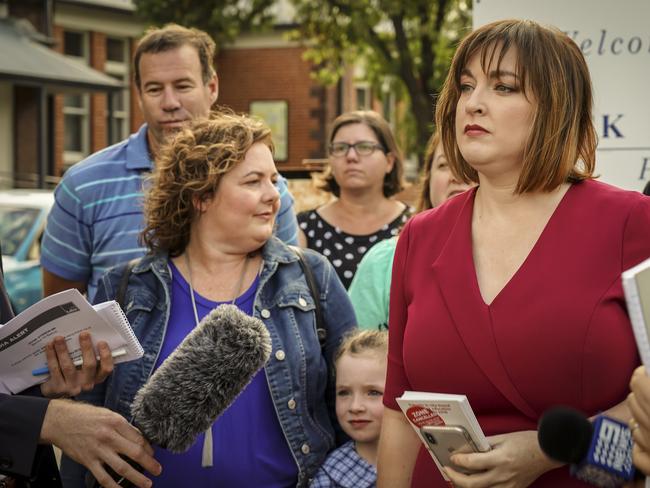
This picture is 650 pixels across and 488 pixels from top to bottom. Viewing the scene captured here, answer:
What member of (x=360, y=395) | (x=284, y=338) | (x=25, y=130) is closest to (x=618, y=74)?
(x=360, y=395)

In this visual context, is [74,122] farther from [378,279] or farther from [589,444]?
[589,444]

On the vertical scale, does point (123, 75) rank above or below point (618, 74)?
below

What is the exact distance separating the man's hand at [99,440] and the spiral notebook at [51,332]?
0.55 ft

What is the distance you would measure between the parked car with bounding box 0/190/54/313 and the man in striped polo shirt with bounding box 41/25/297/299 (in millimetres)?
5491

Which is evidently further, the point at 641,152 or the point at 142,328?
the point at 641,152

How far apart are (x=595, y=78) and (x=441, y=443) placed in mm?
2917

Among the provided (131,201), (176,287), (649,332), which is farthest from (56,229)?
(649,332)

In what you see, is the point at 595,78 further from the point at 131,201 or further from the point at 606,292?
the point at 606,292

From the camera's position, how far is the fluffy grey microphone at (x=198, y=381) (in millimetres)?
3373

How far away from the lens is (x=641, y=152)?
17.5ft

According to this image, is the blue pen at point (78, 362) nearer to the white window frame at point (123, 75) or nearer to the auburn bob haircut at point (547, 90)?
the auburn bob haircut at point (547, 90)

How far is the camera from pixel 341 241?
644 cm

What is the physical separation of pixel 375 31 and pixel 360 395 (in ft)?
55.9

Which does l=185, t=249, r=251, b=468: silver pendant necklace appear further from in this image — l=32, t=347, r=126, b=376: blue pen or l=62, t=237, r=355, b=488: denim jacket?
l=32, t=347, r=126, b=376: blue pen
